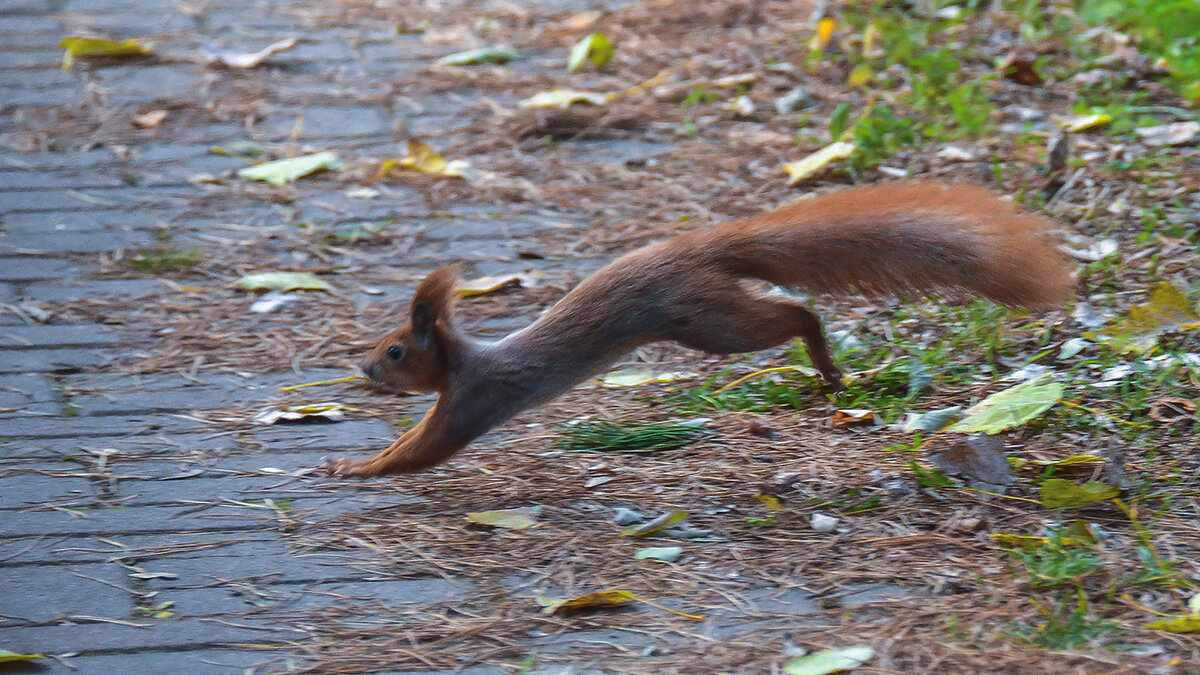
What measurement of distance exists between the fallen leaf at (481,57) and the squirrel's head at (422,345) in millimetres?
3115

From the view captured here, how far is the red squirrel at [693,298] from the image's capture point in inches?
105

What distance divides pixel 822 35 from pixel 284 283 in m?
2.72

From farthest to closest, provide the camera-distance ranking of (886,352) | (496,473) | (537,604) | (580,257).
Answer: (580,257) < (886,352) < (496,473) < (537,604)

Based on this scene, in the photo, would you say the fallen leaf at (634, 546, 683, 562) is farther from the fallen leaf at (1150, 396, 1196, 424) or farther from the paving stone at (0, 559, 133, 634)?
the fallen leaf at (1150, 396, 1196, 424)

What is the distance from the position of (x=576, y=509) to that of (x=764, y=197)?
1.81 meters

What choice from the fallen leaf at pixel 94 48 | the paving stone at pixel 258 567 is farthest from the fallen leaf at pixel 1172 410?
the fallen leaf at pixel 94 48

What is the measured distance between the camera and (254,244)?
4.04 meters

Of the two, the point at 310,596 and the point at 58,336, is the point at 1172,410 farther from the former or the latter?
the point at 58,336

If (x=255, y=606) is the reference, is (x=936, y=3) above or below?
above

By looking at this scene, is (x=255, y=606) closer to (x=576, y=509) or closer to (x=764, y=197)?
(x=576, y=509)

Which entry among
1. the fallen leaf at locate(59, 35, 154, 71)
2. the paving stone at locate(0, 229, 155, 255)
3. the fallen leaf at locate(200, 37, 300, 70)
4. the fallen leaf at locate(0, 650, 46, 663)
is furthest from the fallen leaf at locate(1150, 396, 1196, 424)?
the fallen leaf at locate(59, 35, 154, 71)

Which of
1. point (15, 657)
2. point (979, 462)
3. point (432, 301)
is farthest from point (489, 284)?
point (15, 657)

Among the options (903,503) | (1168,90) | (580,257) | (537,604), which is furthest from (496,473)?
(1168,90)

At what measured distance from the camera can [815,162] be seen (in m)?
4.18
